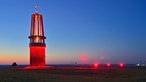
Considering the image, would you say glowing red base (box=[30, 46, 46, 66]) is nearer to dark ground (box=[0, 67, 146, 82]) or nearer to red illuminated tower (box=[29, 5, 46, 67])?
red illuminated tower (box=[29, 5, 46, 67])

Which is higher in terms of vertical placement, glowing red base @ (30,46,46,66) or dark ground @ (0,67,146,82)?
glowing red base @ (30,46,46,66)

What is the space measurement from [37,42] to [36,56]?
13.1 feet

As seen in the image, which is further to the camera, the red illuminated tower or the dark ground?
the red illuminated tower

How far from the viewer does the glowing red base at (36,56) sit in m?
77.1

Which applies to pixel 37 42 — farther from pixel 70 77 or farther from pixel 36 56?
pixel 70 77

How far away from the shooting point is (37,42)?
77.8 metres

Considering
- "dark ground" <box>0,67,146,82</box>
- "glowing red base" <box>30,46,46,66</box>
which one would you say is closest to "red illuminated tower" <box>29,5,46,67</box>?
"glowing red base" <box>30,46,46,66</box>

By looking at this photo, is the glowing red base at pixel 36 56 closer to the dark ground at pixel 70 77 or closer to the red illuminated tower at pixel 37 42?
the red illuminated tower at pixel 37 42

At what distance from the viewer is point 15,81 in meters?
31.3

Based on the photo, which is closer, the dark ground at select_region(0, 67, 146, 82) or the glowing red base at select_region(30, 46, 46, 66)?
the dark ground at select_region(0, 67, 146, 82)

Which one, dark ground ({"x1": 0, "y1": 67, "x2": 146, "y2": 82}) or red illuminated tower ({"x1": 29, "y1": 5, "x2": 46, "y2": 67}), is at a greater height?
red illuminated tower ({"x1": 29, "y1": 5, "x2": 46, "y2": 67})

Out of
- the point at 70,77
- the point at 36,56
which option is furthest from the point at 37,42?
the point at 70,77

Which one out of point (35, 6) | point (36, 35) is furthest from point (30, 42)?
point (35, 6)

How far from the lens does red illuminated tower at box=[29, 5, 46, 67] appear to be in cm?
7731
